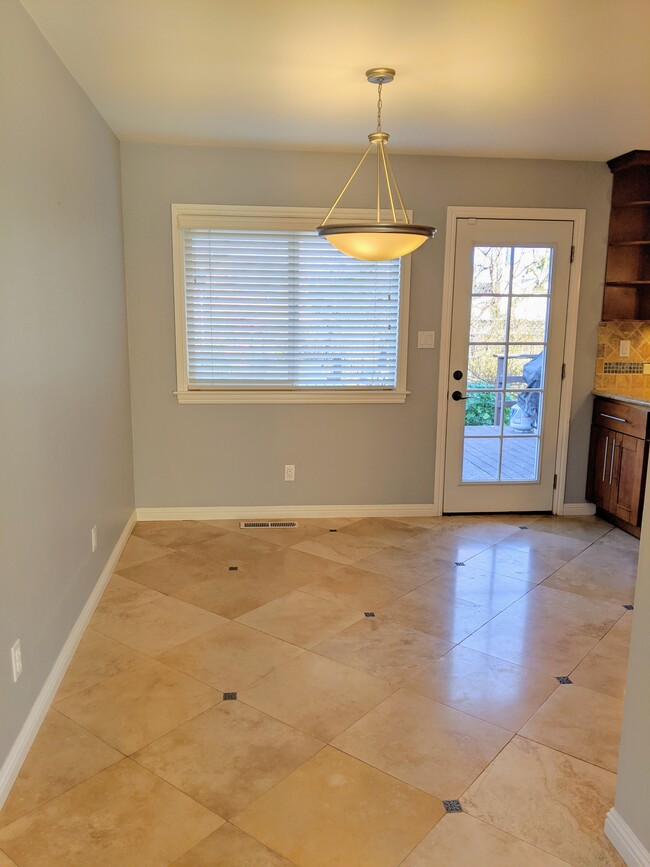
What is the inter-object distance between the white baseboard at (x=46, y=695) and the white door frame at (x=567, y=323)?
247 centimetres

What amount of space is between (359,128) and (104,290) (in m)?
1.76

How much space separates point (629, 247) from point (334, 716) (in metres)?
3.98

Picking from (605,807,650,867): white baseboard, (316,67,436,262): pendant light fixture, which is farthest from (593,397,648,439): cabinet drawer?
(605,807,650,867): white baseboard

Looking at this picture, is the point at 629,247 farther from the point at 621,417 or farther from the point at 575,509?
the point at 575,509

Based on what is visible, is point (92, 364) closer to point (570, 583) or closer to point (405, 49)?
point (405, 49)

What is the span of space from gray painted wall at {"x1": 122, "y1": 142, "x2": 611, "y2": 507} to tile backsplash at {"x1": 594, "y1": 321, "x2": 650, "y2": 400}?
0.10 meters

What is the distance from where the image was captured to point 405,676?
282 cm

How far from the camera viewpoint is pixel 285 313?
184 inches

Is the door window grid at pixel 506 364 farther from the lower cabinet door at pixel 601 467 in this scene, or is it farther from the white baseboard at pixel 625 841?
the white baseboard at pixel 625 841

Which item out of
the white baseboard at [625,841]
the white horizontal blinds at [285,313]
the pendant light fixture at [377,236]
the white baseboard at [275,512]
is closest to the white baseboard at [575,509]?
the white baseboard at [275,512]

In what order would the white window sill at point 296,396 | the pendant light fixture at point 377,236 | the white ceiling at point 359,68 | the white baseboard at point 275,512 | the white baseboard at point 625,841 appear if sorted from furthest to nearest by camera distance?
the white baseboard at point 275,512, the white window sill at point 296,396, the pendant light fixture at point 377,236, the white ceiling at point 359,68, the white baseboard at point 625,841

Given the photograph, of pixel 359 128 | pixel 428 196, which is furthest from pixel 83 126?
pixel 428 196

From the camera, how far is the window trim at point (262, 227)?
14.7 feet

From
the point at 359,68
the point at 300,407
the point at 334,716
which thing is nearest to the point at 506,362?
the point at 300,407
